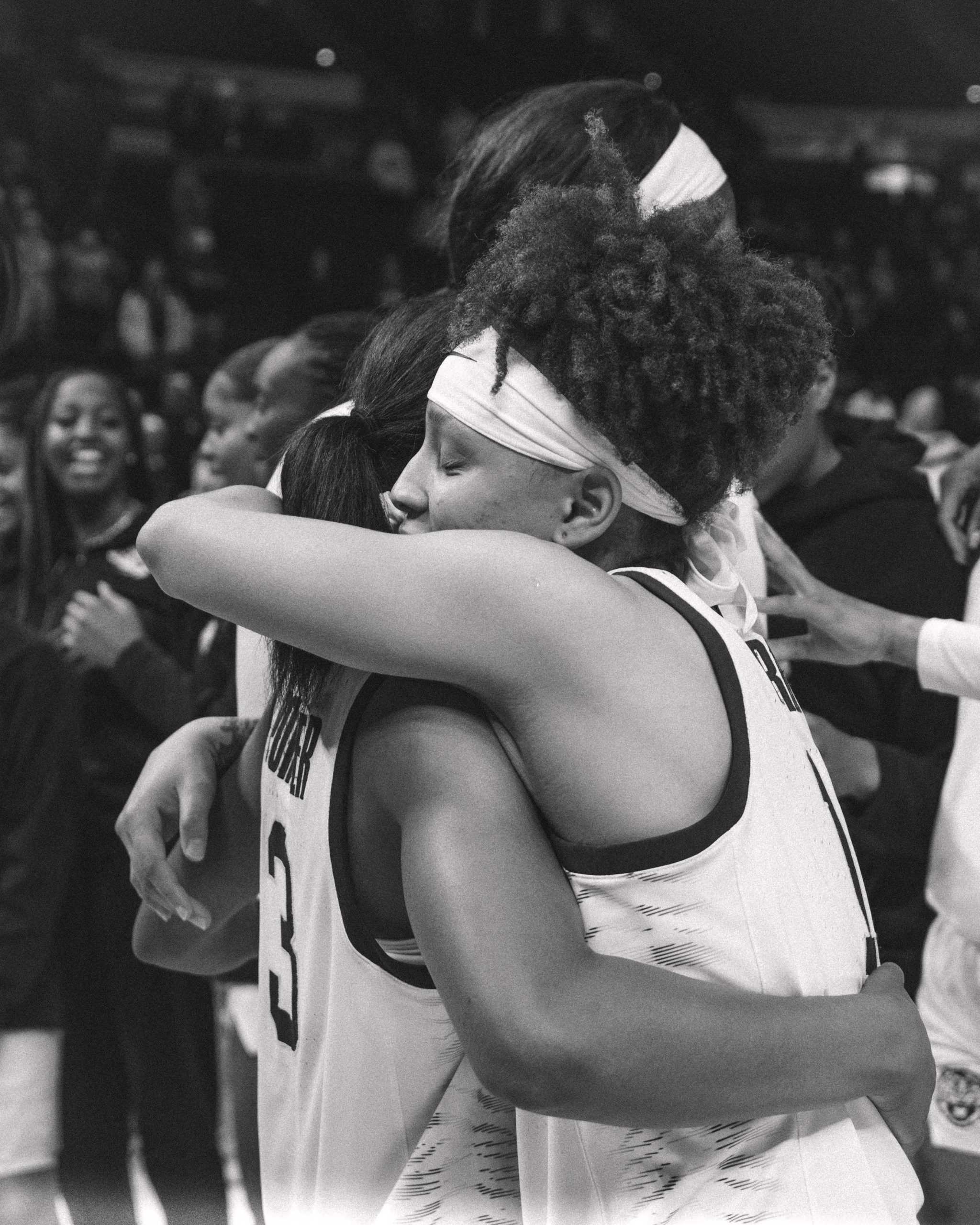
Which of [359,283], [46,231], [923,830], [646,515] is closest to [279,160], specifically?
[359,283]

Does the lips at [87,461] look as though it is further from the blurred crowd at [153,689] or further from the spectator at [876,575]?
the spectator at [876,575]

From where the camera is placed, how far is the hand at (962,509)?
5.91 feet

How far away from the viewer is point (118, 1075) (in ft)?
8.90

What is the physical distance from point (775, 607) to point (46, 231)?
190 inches

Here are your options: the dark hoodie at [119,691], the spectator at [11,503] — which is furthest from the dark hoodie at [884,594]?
the spectator at [11,503]

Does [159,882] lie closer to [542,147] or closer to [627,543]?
[627,543]

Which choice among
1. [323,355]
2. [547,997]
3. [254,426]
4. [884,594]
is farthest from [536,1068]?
[254,426]

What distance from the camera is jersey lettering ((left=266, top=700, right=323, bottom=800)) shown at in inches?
38.3

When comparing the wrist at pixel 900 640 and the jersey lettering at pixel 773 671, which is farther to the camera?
the wrist at pixel 900 640

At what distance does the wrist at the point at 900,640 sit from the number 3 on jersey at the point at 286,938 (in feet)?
2.41

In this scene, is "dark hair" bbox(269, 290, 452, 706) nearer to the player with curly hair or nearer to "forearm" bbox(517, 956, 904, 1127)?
the player with curly hair

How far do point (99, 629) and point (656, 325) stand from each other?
199 centimetres

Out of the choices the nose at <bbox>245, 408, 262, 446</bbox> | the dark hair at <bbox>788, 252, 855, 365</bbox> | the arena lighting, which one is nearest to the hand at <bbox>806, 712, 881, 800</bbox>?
the dark hair at <bbox>788, 252, 855, 365</bbox>

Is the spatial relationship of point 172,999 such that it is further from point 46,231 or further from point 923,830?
point 46,231
